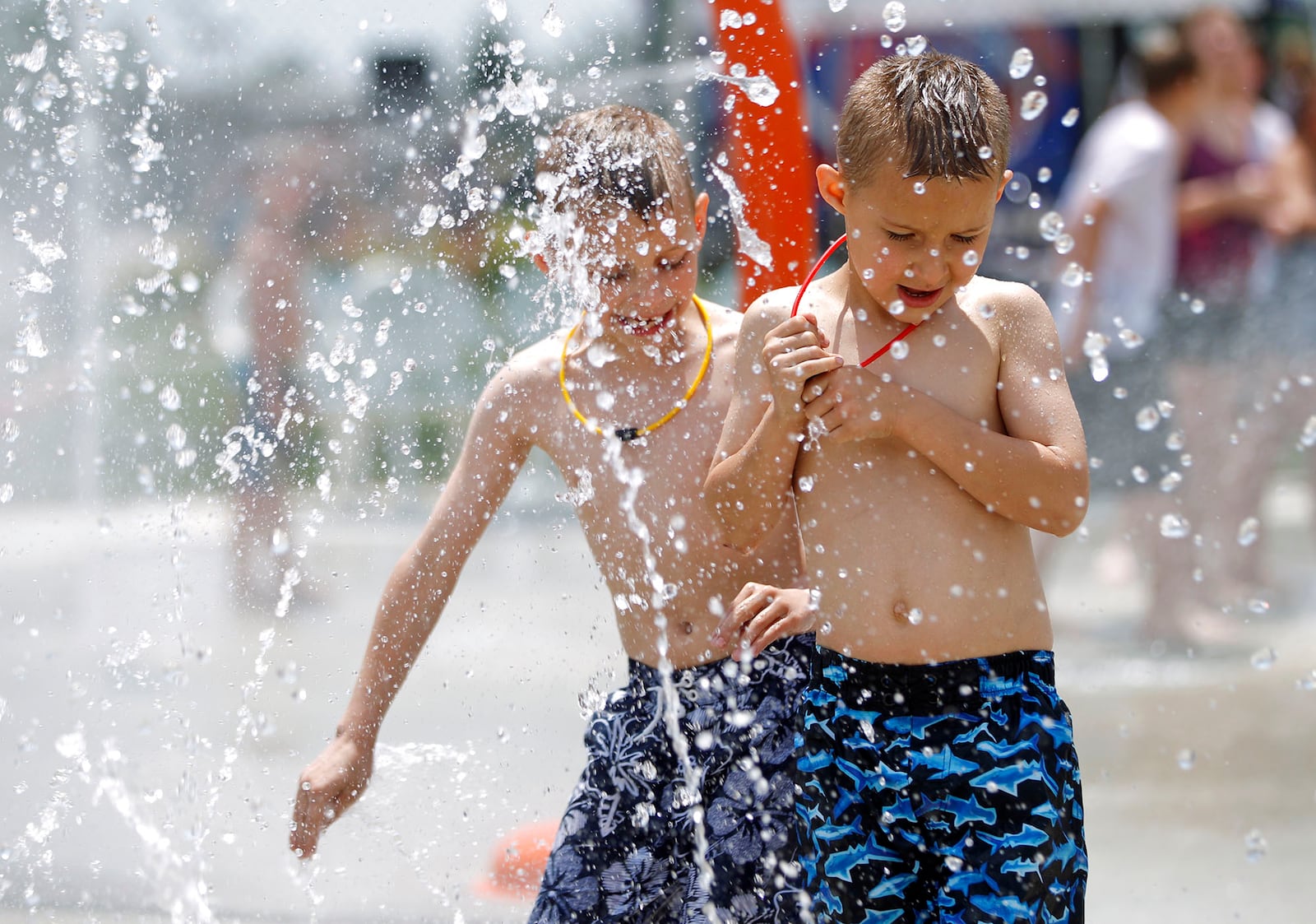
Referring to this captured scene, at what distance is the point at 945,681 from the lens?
1.61 metres

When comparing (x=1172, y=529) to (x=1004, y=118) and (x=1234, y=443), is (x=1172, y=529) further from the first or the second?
(x=1234, y=443)

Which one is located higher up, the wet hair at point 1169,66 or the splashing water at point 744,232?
the wet hair at point 1169,66

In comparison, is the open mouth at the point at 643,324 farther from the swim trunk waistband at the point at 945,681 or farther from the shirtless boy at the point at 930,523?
the swim trunk waistband at the point at 945,681

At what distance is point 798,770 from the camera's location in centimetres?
168


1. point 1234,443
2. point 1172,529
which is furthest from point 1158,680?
point 1172,529

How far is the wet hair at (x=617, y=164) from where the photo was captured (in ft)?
6.40

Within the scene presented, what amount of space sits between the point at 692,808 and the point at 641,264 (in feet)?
2.30

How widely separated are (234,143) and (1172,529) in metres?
3.99

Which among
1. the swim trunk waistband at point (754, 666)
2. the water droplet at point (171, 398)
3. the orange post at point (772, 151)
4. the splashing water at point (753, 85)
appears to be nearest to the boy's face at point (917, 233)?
the swim trunk waistband at point (754, 666)

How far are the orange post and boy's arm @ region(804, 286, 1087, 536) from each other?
760 millimetres

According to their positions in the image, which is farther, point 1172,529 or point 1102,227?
point 1102,227

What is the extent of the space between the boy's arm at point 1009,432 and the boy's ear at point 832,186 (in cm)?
22

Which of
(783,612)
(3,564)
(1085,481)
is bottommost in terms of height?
(783,612)

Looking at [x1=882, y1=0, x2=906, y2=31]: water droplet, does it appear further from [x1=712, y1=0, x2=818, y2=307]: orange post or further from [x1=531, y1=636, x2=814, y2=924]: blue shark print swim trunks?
[x1=531, y1=636, x2=814, y2=924]: blue shark print swim trunks
